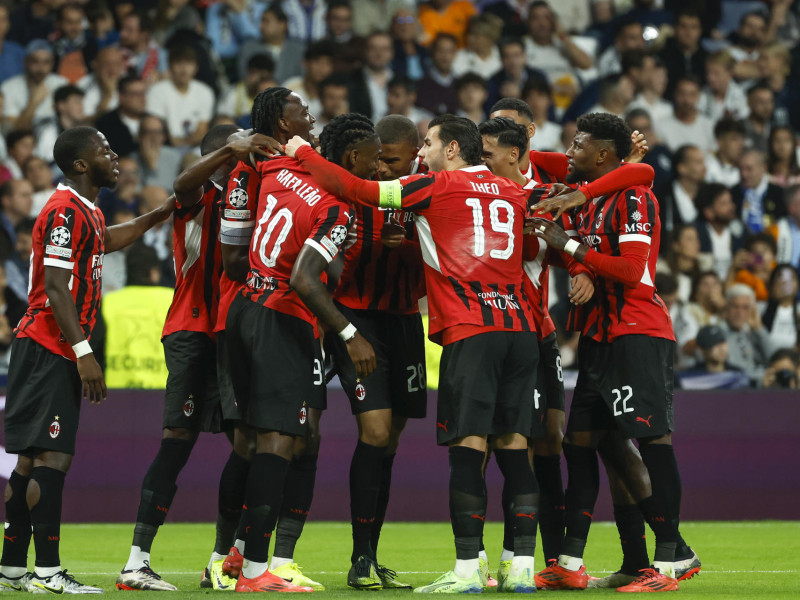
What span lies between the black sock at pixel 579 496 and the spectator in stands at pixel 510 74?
8733 millimetres

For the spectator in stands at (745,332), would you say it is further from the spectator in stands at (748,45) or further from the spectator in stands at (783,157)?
the spectator in stands at (748,45)

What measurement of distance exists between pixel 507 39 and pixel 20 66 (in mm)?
6225

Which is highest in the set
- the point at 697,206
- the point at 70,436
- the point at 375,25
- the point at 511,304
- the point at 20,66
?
the point at 375,25

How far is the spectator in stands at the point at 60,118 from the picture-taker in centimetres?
1314

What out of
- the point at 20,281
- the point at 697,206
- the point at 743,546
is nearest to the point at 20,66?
the point at 20,281

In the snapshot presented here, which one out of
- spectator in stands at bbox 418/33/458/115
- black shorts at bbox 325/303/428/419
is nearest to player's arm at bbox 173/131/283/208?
black shorts at bbox 325/303/428/419

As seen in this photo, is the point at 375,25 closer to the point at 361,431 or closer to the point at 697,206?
the point at 697,206

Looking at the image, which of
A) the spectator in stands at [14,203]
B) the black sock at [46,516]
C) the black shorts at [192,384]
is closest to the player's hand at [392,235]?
the black shorts at [192,384]

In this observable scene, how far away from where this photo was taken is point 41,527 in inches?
230

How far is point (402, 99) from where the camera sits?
14.0m

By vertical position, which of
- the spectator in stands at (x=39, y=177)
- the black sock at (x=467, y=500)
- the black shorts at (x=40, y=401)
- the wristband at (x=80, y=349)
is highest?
the spectator in stands at (x=39, y=177)

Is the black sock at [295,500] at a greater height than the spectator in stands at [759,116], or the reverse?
the spectator in stands at [759,116]

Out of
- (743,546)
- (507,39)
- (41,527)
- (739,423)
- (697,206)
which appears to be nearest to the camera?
(41,527)

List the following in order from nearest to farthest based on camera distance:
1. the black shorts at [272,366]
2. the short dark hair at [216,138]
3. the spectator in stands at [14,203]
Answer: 1. the black shorts at [272,366]
2. the short dark hair at [216,138]
3. the spectator in stands at [14,203]
